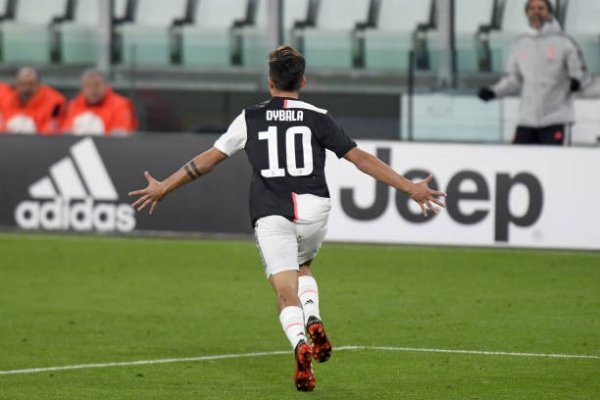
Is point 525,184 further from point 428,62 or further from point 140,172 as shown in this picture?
point 140,172

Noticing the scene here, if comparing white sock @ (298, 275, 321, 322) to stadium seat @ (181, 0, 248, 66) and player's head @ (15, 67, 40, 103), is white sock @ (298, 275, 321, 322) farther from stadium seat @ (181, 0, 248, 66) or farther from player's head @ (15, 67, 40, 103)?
stadium seat @ (181, 0, 248, 66)

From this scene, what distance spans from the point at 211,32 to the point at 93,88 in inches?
185

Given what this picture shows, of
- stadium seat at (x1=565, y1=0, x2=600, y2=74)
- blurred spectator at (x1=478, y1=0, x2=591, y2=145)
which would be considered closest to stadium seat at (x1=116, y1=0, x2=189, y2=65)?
stadium seat at (x1=565, y1=0, x2=600, y2=74)

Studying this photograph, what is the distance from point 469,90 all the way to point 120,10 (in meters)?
6.70

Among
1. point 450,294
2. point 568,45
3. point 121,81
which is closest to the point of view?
point 450,294

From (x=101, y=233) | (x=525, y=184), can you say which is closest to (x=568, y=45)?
(x=525, y=184)

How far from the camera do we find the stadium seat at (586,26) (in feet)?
60.7

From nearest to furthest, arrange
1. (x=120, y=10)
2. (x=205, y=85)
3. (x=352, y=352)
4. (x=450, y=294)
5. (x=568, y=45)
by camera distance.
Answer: (x=352, y=352)
(x=450, y=294)
(x=568, y=45)
(x=205, y=85)
(x=120, y=10)

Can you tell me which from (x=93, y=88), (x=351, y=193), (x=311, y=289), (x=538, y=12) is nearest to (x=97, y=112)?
(x=93, y=88)

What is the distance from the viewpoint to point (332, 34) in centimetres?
2192

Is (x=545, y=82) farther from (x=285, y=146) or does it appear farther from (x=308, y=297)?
(x=285, y=146)

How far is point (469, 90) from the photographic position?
17.9 m

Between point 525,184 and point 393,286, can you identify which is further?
point 525,184

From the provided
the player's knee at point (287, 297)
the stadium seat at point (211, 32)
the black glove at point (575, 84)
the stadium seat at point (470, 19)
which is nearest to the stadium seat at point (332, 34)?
the stadium seat at point (211, 32)
